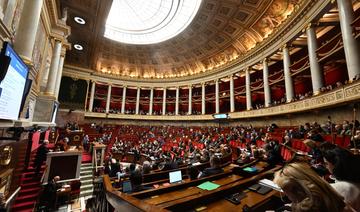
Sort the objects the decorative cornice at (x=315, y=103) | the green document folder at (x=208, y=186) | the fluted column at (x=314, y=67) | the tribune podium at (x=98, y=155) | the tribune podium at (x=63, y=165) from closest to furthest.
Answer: the green document folder at (x=208, y=186) → the decorative cornice at (x=315, y=103) → the tribune podium at (x=63, y=165) → the fluted column at (x=314, y=67) → the tribune podium at (x=98, y=155)

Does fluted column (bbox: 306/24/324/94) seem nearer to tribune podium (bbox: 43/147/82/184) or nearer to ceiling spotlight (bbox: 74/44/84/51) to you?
Answer: tribune podium (bbox: 43/147/82/184)

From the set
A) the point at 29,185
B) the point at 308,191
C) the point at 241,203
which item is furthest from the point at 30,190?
the point at 308,191

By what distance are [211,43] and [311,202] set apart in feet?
57.7

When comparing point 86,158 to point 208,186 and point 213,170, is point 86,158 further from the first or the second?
point 208,186

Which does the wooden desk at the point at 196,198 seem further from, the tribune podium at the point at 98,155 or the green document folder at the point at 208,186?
the tribune podium at the point at 98,155

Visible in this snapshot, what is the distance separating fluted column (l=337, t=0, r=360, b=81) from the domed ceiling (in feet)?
11.0

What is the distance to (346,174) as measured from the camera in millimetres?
1444

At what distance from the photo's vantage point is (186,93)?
80.5 ft

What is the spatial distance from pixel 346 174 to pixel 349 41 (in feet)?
26.5

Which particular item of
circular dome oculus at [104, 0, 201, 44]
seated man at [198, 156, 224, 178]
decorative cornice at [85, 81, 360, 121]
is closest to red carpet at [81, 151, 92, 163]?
seated man at [198, 156, 224, 178]

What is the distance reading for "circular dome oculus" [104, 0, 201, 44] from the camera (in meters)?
16.9

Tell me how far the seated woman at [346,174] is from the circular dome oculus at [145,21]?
655 inches

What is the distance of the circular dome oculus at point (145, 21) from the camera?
16.9m

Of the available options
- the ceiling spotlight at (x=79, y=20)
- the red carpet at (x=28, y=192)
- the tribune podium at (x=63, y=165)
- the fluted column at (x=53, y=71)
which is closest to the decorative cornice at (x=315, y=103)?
the red carpet at (x=28, y=192)
